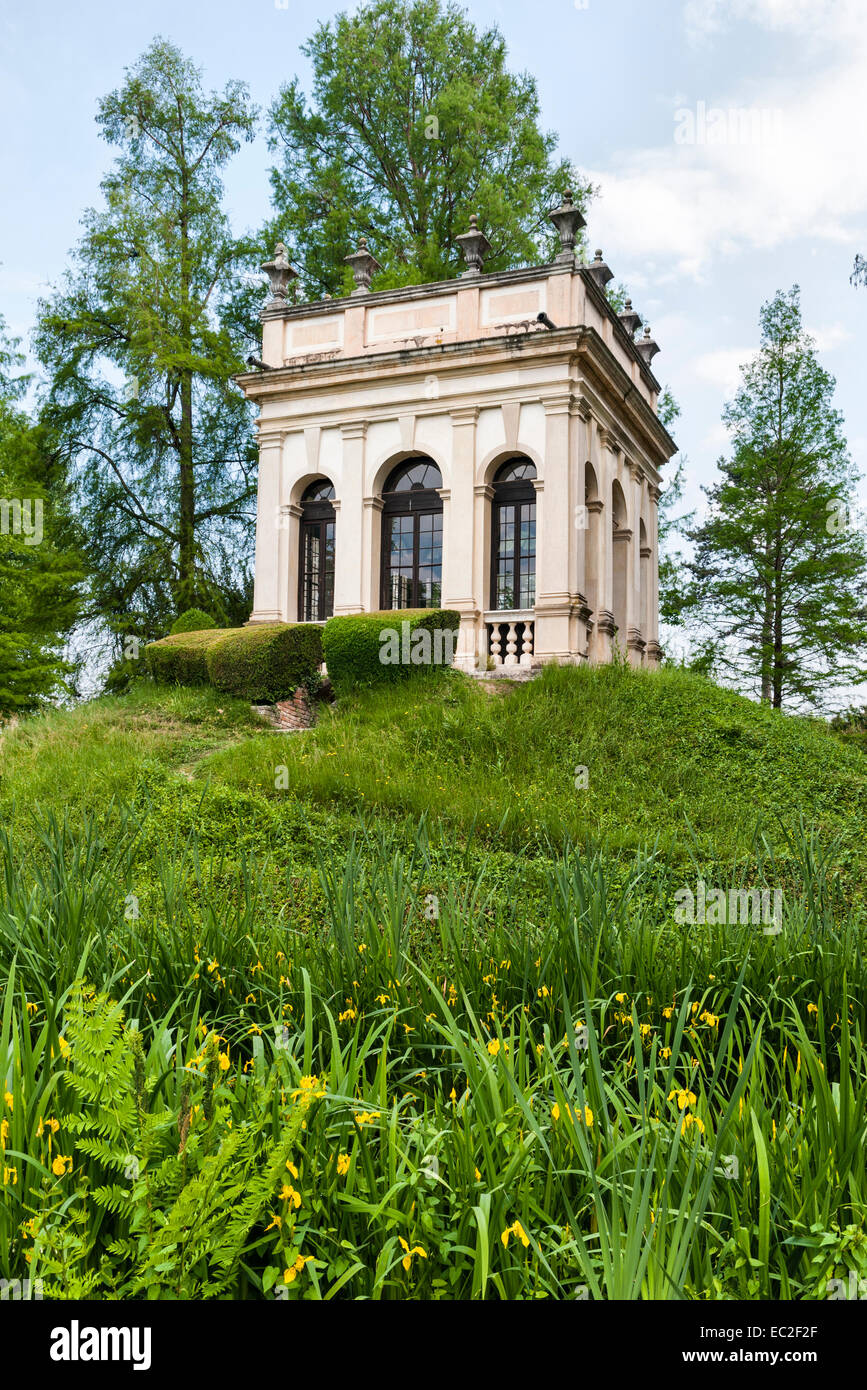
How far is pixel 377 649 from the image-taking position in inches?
554

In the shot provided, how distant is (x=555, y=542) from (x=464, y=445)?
222 centimetres

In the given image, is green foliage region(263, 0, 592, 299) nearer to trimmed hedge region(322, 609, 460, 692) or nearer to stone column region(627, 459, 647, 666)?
stone column region(627, 459, 647, 666)

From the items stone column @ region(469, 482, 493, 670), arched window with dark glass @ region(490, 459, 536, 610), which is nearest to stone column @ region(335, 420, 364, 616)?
stone column @ region(469, 482, 493, 670)

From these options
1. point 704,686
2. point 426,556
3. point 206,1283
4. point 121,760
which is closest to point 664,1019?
point 206,1283

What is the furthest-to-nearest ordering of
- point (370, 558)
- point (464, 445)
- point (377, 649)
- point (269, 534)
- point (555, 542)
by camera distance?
1. point (269, 534)
2. point (370, 558)
3. point (464, 445)
4. point (555, 542)
5. point (377, 649)

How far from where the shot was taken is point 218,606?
21656 millimetres

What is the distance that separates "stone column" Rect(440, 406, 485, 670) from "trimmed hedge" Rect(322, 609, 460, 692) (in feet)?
4.78

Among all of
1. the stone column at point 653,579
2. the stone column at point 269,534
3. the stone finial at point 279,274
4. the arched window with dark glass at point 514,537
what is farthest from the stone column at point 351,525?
the stone column at point 653,579

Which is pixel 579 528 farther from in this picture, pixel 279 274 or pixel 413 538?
pixel 279 274

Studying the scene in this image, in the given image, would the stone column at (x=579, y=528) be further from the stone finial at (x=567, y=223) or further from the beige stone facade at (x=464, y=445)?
the stone finial at (x=567, y=223)

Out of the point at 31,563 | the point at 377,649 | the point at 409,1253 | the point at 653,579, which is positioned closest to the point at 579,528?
the point at 377,649
